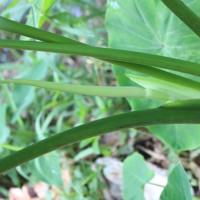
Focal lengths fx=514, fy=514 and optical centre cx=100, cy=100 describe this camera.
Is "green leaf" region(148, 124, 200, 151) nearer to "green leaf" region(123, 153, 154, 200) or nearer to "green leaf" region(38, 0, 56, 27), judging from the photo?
"green leaf" region(123, 153, 154, 200)

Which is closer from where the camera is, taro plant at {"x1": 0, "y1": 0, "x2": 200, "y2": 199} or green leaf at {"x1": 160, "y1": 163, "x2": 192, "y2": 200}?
taro plant at {"x1": 0, "y1": 0, "x2": 200, "y2": 199}

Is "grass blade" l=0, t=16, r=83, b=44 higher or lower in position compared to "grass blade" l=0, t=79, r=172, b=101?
higher

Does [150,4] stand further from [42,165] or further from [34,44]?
[42,165]

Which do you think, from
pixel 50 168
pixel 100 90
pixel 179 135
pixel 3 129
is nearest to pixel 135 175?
pixel 179 135

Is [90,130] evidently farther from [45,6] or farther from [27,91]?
[27,91]

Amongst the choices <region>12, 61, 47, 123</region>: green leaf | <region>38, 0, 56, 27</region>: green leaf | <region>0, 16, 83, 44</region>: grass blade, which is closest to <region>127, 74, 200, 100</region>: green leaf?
<region>0, 16, 83, 44</region>: grass blade

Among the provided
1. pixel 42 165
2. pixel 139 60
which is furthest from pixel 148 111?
pixel 42 165
